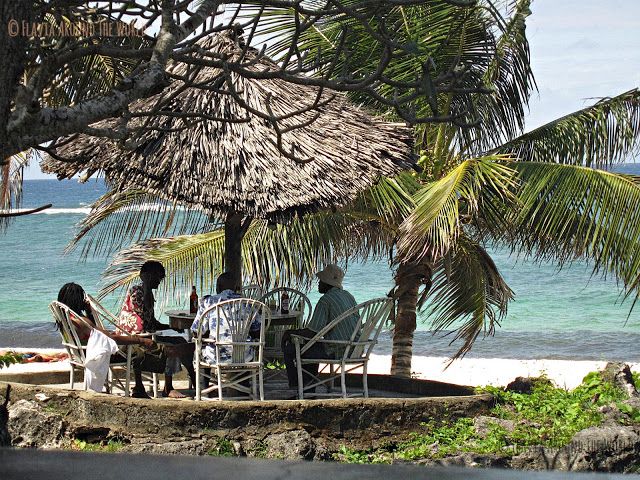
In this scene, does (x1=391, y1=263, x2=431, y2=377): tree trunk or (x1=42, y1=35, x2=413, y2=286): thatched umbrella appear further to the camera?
(x1=391, y1=263, x2=431, y2=377): tree trunk

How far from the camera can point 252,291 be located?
1045cm

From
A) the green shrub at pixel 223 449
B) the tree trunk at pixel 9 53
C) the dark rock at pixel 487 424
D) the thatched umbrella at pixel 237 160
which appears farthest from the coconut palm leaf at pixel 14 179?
the tree trunk at pixel 9 53

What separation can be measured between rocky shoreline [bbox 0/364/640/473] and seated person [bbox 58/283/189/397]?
0.52 meters

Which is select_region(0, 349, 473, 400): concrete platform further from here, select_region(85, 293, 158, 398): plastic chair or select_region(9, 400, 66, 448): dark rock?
select_region(9, 400, 66, 448): dark rock

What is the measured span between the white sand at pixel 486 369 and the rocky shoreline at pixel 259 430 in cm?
1011

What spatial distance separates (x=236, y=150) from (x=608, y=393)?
3.90 metres

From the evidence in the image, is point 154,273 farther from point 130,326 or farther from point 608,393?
point 608,393

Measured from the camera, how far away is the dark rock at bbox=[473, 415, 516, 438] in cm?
812

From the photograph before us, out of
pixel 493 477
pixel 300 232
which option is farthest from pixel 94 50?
pixel 300 232

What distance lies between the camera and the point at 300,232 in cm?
1202

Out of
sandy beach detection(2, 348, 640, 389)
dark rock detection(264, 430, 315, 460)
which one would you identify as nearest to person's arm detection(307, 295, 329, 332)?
dark rock detection(264, 430, 315, 460)

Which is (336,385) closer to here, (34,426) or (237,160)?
(237,160)

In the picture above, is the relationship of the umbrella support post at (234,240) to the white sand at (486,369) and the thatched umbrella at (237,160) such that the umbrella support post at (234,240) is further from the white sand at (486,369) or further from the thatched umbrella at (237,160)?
the white sand at (486,369)

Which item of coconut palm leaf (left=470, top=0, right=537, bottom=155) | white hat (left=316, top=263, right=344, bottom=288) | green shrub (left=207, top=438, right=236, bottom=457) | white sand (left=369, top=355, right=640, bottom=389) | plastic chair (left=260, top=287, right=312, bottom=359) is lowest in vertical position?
white sand (left=369, top=355, right=640, bottom=389)
